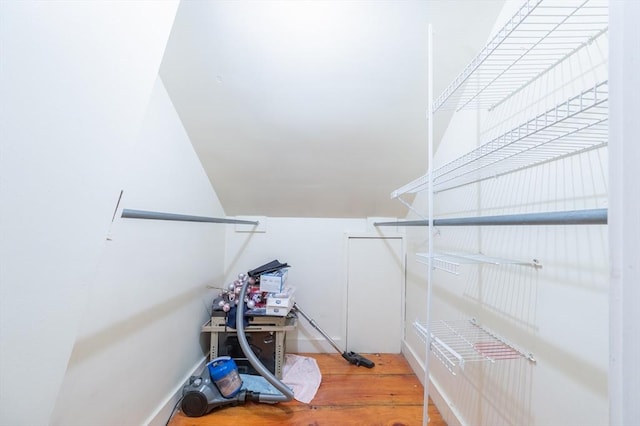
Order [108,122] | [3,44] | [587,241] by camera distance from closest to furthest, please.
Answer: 1. [3,44]
2. [108,122]
3. [587,241]

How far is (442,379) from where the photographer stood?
1386 millimetres

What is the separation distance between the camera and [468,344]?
1.00 m

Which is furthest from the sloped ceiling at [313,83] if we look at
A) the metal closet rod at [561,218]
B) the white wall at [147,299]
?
the metal closet rod at [561,218]

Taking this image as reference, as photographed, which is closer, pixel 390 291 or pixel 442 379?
pixel 442 379

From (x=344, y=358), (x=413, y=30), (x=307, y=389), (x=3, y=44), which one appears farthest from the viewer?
(x=344, y=358)

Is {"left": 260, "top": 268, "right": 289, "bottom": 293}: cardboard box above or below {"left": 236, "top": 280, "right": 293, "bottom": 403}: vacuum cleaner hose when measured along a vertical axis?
above

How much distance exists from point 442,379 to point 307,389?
2.69 ft

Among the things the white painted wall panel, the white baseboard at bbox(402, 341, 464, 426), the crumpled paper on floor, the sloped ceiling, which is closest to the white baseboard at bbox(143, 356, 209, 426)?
the crumpled paper on floor

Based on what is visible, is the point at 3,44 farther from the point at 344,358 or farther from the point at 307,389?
the point at 344,358

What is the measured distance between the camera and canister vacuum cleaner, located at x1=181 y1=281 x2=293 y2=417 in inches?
52.6

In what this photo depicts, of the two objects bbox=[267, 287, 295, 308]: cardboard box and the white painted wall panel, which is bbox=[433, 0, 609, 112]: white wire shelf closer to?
the white painted wall panel

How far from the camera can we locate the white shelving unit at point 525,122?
0.60 meters

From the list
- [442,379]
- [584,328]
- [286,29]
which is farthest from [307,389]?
[286,29]

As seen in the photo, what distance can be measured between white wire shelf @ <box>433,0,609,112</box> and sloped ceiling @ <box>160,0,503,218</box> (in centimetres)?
25
